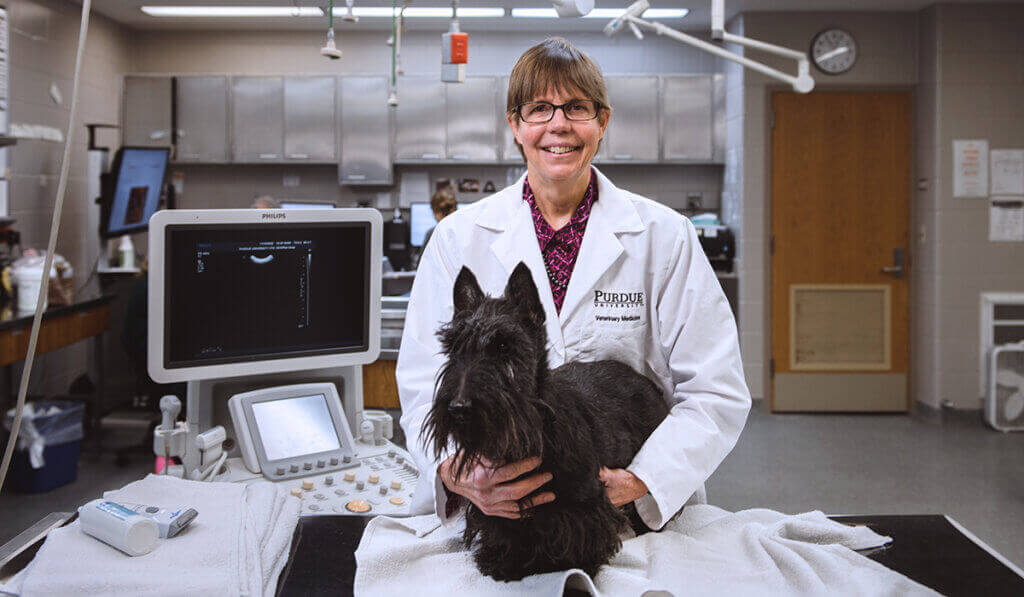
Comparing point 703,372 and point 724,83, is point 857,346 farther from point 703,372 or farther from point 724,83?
point 703,372

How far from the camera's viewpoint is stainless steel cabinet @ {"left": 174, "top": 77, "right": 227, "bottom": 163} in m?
7.04

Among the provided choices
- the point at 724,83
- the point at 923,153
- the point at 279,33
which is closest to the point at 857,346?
the point at 923,153

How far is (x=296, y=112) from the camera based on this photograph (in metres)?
7.10

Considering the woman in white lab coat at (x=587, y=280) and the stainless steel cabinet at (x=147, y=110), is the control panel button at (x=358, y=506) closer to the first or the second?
the woman in white lab coat at (x=587, y=280)

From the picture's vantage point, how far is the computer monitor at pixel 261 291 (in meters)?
1.71

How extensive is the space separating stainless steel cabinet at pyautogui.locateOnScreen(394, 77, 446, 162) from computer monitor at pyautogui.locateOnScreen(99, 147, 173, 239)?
208 centimetres

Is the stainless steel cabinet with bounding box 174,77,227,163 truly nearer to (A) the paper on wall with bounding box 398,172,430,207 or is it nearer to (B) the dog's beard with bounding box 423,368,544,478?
(A) the paper on wall with bounding box 398,172,430,207

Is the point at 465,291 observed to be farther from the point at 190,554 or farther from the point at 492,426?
the point at 190,554

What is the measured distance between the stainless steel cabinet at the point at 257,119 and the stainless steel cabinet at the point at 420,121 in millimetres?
1072

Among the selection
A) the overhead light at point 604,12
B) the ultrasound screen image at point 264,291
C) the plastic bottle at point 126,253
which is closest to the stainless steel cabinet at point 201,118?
the plastic bottle at point 126,253

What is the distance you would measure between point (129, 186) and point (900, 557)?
5891 millimetres

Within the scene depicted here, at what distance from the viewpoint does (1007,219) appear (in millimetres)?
5992

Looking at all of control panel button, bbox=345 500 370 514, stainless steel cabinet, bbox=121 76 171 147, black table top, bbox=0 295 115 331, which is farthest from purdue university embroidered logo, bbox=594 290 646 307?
stainless steel cabinet, bbox=121 76 171 147

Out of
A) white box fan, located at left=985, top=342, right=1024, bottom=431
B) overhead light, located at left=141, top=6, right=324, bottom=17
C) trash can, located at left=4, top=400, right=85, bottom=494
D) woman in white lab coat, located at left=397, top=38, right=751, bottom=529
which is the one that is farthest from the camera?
overhead light, located at left=141, top=6, right=324, bottom=17
